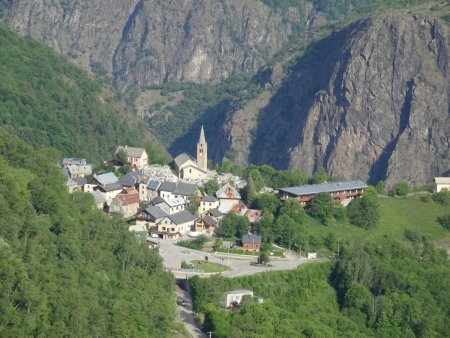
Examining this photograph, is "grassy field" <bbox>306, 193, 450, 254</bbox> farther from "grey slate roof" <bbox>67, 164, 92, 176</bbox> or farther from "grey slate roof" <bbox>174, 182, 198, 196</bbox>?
"grey slate roof" <bbox>67, 164, 92, 176</bbox>

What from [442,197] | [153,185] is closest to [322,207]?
[153,185]

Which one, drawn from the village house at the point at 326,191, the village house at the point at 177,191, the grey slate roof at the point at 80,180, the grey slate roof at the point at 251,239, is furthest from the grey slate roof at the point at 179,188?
the grey slate roof at the point at 251,239

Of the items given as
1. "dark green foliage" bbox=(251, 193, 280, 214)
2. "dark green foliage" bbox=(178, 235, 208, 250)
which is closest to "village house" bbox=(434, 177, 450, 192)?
"dark green foliage" bbox=(251, 193, 280, 214)

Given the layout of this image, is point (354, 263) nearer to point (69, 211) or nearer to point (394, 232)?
point (394, 232)

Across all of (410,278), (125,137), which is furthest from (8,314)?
(125,137)

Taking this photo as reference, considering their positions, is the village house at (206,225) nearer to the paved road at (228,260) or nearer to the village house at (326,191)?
the paved road at (228,260)

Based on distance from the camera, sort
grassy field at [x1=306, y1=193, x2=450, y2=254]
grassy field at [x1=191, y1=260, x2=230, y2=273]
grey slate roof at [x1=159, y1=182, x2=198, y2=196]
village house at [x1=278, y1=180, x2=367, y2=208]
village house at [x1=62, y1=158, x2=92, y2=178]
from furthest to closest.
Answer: village house at [x1=62, y1=158, x2=92, y2=178], grey slate roof at [x1=159, y1=182, x2=198, y2=196], village house at [x1=278, y1=180, x2=367, y2=208], grassy field at [x1=306, y1=193, x2=450, y2=254], grassy field at [x1=191, y1=260, x2=230, y2=273]

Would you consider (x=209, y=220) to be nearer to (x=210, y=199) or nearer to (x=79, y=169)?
(x=210, y=199)
